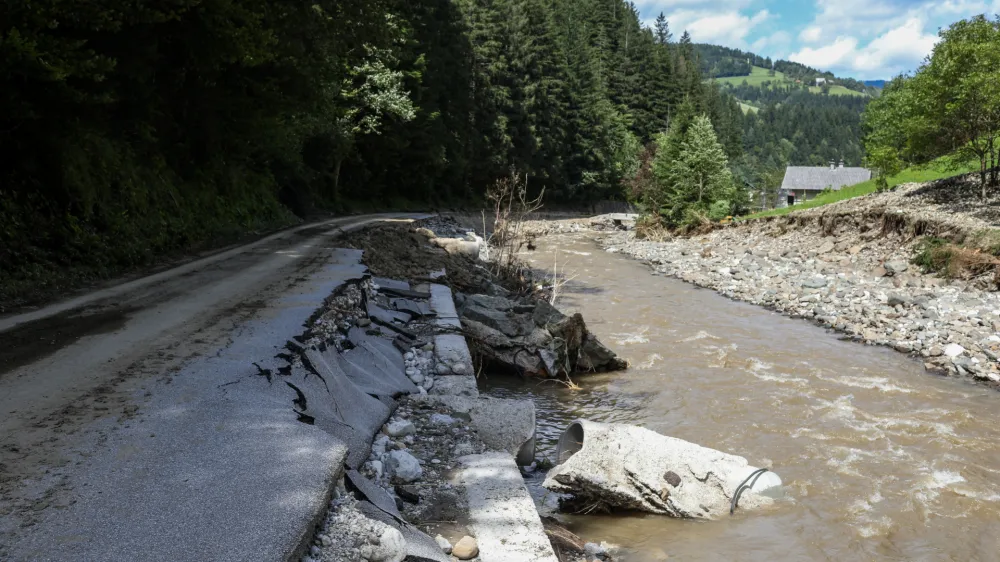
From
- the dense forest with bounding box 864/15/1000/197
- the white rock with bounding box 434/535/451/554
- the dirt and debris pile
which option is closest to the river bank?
the dense forest with bounding box 864/15/1000/197

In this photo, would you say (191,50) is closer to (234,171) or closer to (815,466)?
(234,171)

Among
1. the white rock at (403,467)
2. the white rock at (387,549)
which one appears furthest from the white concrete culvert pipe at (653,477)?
the white rock at (387,549)

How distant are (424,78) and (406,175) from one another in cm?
646

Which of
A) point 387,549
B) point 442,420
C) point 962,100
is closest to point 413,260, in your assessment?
point 442,420

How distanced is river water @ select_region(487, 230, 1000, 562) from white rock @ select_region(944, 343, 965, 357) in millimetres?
617

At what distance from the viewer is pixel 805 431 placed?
9.20m

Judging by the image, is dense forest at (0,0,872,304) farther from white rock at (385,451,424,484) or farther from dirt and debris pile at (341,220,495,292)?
white rock at (385,451,424,484)

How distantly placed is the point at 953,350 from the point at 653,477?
908 cm

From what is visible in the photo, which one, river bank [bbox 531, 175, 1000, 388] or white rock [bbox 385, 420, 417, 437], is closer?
white rock [bbox 385, 420, 417, 437]

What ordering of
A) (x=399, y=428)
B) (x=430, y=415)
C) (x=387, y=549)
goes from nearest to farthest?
(x=387, y=549), (x=399, y=428), (x=430, y=415)

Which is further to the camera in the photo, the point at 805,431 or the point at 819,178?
the point at 819,178

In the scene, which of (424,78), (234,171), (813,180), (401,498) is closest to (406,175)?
(424,78)

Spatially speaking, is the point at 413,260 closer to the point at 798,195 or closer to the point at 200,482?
the point at 200,482

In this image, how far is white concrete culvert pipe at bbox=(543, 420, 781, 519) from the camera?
6680mm
